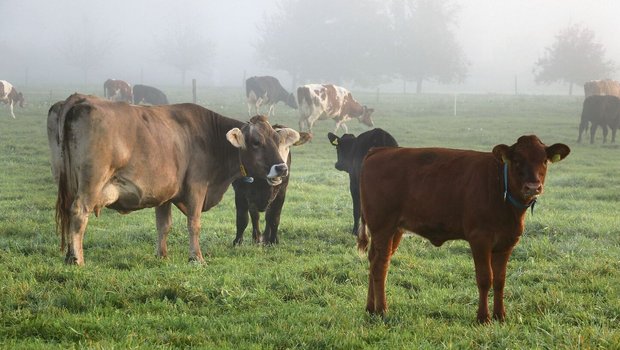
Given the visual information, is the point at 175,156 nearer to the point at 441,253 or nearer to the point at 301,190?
the point at 441,253

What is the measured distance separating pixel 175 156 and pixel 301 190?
23.2ft

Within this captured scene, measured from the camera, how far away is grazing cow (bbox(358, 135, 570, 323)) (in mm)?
5117

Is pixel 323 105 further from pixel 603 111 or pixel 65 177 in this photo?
pixel 65 177

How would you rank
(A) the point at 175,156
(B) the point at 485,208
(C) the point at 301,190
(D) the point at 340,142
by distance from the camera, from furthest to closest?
(C) the point at 301,190 < (D) the point at 340,142 < (A) the point at 175,156 < (B) the point at 485,208

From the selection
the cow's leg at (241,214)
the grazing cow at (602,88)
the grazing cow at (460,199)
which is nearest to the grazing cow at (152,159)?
the cow's leg at (241,214)

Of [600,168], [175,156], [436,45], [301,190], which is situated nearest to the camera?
[175,156]

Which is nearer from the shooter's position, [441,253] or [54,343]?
[54,343]

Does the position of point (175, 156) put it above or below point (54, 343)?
above

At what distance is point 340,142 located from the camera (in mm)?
11211

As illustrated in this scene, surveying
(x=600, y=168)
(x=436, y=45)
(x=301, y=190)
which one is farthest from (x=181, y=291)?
(x=436, y=45)

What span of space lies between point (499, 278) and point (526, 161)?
1.06 meters

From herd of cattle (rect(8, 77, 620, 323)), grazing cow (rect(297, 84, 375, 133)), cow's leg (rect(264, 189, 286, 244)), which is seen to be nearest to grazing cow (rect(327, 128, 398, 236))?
herd of cattle (rect(8, 77, 620, 323))

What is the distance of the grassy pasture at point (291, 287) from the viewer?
16.7 ft

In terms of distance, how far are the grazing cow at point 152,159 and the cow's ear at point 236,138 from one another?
1cm
